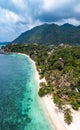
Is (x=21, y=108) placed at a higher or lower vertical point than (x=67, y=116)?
lower

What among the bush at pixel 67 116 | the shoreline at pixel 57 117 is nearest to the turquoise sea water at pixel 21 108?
the shoreline at pixel 57 117

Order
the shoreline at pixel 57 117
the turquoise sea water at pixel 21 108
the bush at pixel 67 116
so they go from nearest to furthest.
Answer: the shoreline at pixel 57 117 < the bush at pixel 67 116 < the turquoise sea water at pixel 21 108

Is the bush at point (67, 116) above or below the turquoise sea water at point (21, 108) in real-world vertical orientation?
above

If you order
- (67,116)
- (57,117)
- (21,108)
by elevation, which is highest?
(67,116)

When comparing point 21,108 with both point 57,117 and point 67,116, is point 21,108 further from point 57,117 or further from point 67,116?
point 67,116

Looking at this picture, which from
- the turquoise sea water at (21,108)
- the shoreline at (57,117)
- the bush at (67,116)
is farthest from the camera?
the turquoise sea water at (21,108)

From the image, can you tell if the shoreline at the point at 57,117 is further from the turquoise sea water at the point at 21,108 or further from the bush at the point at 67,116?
the turquoise sea water at the point at 21,108

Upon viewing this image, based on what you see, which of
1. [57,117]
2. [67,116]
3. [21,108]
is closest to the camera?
[67,116]

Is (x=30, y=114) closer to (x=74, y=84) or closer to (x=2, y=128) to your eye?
(x=2, y=128)

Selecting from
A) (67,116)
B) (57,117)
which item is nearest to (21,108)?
(57,117)

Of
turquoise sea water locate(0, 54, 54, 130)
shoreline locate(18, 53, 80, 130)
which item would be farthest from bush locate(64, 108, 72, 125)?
turquoise sea water locate(0, 54, 54, 130)

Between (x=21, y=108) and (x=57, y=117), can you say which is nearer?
(x=57, y=117)

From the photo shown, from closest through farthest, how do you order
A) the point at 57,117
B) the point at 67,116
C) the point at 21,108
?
the point at 67,116
the point at 57,117
the point at 21,108
